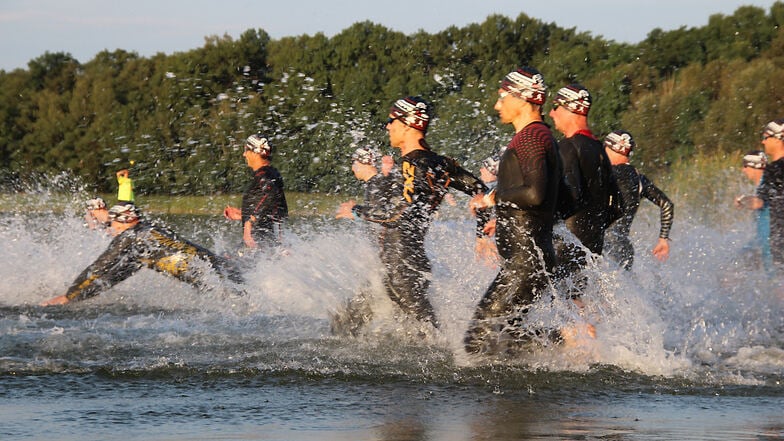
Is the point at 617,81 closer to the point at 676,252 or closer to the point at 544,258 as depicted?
the point at 676,252

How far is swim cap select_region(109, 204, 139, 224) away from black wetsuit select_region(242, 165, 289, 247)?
4.51 feet

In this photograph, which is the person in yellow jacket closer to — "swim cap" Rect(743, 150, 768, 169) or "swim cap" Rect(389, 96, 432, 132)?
"swim cap" Rect(743, 150, 768, 169)

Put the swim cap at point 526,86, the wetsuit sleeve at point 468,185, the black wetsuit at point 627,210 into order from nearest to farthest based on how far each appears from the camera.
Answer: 1. the swim cap at point 526,86
2. the wetsuit sleeve at point 468,185
3. the black wetsuit at point 627,210

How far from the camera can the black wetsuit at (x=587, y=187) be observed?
7.47 meters

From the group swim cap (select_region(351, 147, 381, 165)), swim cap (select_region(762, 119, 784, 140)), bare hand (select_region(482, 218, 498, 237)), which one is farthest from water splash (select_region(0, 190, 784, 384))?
swim cap (select_region(762, 119, 784, 140))

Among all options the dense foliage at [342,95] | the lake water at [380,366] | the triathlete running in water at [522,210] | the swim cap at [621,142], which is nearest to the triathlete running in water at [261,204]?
the lake water at [380,366]

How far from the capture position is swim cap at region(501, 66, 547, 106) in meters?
6.80

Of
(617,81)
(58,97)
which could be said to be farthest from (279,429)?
(58,97)

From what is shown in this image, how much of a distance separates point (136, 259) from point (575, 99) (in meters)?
4.23

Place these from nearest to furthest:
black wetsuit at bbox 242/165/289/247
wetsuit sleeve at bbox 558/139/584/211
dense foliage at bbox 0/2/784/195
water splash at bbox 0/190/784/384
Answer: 1. wetsuit sleeve at bbox 558/139/584/211
2. water splash at bbox 0/190/784/384
3. black wetsuit at bbox 242/165/289/247
4. dense foliage at bbox 0/2/784/195

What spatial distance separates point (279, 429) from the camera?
18.4ft

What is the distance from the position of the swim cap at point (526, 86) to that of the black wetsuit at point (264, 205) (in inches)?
194

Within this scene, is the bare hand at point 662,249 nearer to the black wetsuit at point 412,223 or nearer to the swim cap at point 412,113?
the black wetsuit at point 412,223

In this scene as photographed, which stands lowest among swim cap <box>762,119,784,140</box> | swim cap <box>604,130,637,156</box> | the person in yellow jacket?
swim cap <box>604,130,637,156</box>
